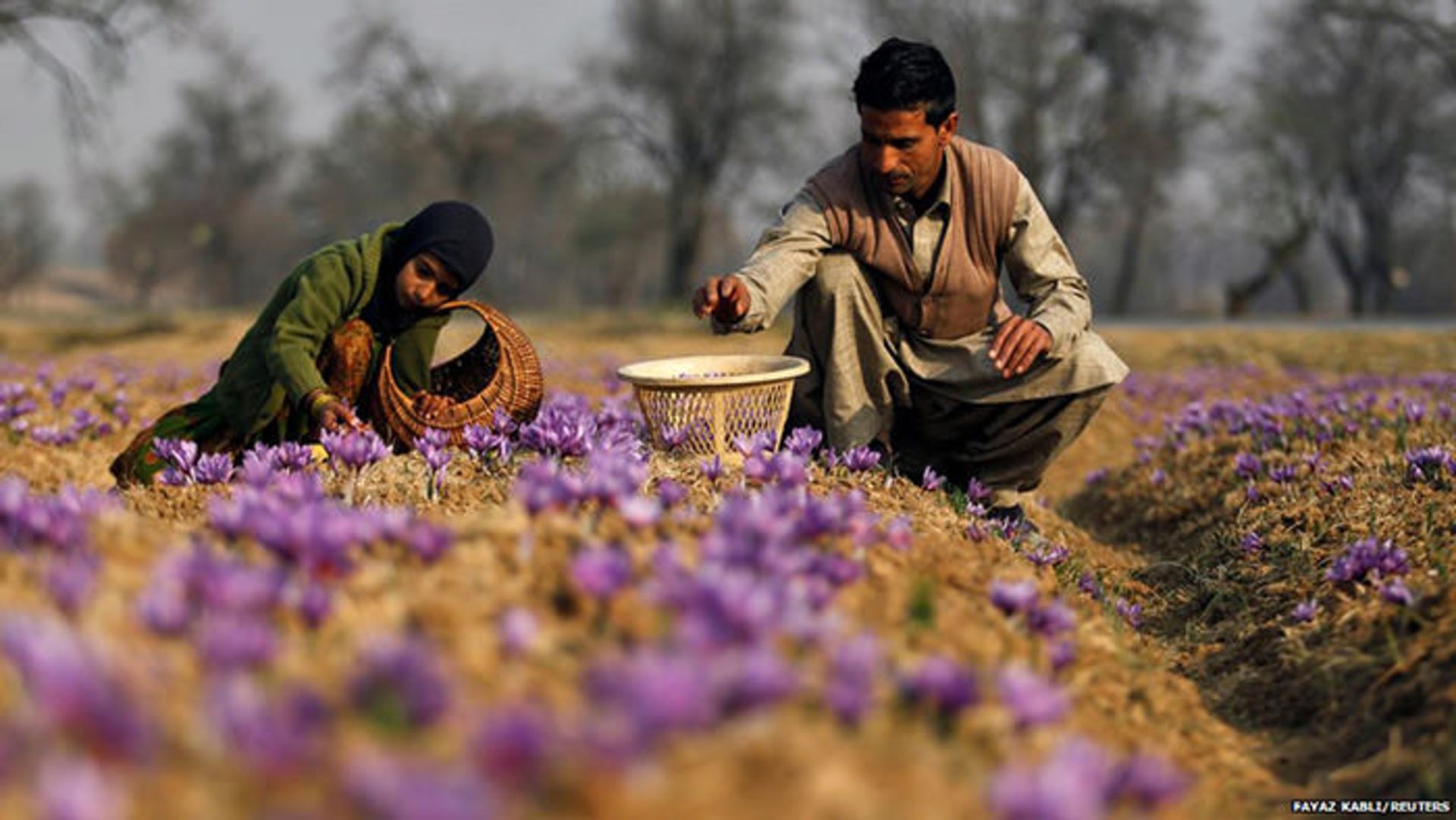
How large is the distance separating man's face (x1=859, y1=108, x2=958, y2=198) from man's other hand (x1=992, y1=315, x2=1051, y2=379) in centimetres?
77

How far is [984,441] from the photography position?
17.1ft

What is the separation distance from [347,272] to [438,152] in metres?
43.9

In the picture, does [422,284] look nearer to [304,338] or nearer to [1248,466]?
[304,338]

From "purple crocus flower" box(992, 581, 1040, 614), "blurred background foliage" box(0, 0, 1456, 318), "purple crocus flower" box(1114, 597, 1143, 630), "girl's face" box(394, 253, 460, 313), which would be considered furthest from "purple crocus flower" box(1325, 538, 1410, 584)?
"blurred background foliage" box(0, 0, 1456, 318)

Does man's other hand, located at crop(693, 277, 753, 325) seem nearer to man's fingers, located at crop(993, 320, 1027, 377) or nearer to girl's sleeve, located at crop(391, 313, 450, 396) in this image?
man's fingers, located at crop(993, 320, 1027, 377)

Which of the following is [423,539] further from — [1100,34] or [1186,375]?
[1100,34]

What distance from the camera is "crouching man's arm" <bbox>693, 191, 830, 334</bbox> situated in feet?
14.9

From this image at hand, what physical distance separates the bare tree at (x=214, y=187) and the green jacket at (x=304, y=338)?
5579cm

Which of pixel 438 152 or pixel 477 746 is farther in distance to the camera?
pixel 438 152

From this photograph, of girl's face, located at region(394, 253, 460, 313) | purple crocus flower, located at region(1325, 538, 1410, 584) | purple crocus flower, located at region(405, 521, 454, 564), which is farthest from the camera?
girl's face, located at region(394, 253, 460, 313)

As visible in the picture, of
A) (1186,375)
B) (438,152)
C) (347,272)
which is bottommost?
(1186,375)

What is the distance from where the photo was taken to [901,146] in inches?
182

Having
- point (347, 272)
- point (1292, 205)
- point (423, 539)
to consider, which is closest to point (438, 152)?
point (1292, 205)

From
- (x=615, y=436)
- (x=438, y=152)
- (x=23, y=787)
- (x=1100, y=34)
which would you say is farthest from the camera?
(x=438, y=152)
